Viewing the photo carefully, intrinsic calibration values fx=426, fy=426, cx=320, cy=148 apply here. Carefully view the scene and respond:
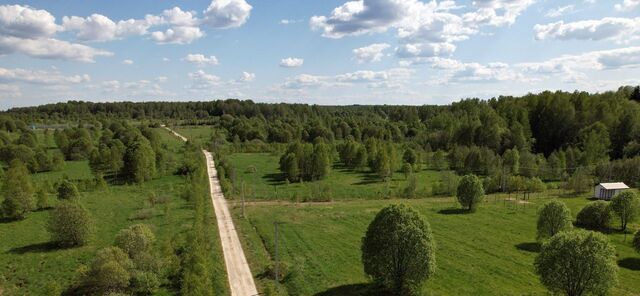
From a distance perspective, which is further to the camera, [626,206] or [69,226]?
[626,206]

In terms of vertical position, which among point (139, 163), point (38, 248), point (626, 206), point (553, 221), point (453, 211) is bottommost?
point (38, 248)

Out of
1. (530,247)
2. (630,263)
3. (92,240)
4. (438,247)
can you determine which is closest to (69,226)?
(92,240)

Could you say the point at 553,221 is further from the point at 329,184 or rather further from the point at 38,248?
the point at 38,248

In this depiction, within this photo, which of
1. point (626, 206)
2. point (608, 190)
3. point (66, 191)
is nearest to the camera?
point (626, 206)

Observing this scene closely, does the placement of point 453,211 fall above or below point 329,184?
below

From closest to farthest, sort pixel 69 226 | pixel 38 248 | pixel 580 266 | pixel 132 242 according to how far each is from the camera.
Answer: pixel 580 266, pixel 132 242, pixel 69 226, pixel 38 248

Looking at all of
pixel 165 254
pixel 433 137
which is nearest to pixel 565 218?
pixel 165 254

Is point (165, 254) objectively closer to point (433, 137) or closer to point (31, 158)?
point (31, 158)

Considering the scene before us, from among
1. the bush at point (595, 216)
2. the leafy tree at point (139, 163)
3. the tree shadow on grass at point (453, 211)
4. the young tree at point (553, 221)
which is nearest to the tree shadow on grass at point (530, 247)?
the young tree at point (553, 221)
